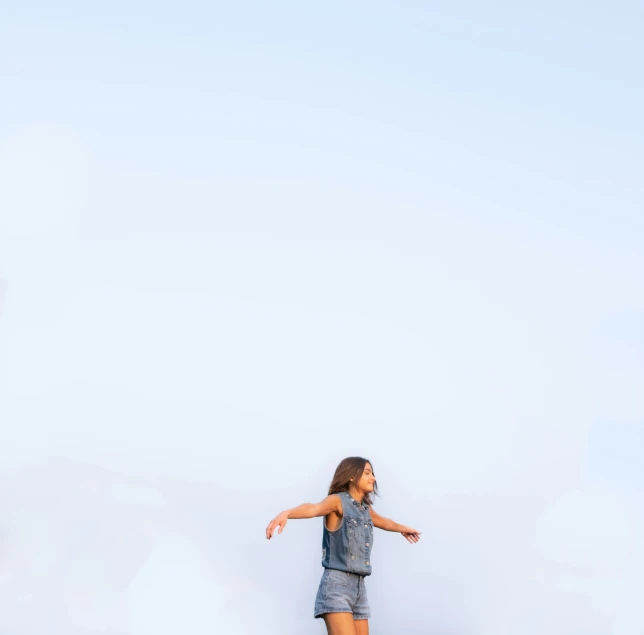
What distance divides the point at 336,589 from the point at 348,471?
4.15 feet

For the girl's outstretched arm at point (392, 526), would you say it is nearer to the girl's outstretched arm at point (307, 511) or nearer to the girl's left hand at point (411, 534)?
the girl's left hand at point (411, 534)

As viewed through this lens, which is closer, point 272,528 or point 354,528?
point 272,528

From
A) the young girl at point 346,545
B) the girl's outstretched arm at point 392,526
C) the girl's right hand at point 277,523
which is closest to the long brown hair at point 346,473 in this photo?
the young girl at point 346,545

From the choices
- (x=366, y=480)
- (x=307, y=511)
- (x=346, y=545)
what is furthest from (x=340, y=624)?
(x=366, y=480)

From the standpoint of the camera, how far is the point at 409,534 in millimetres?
13133

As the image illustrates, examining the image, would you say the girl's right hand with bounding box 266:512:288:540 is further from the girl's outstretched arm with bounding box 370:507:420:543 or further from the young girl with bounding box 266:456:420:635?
the girl's outstretched arm with bounding box 370:507:420:543

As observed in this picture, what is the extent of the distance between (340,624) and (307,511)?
1.22m

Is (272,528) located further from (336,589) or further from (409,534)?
(409,534)

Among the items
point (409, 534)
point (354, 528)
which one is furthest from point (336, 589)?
point (409, 534)

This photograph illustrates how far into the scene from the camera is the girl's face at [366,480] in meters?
12.3

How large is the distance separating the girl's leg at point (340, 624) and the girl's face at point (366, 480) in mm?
1374

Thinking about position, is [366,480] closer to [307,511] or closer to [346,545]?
[346,545]

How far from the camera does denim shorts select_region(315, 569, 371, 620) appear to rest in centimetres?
1165

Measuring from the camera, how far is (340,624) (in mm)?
11539
